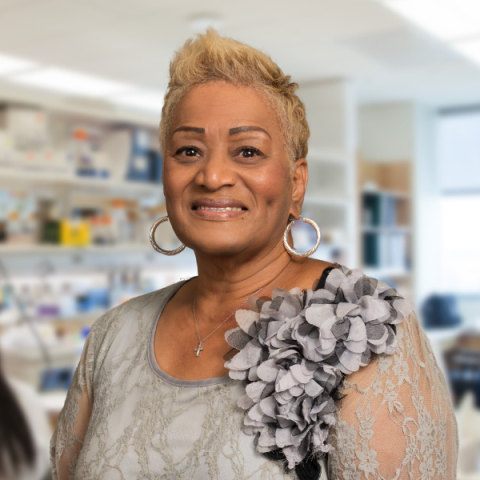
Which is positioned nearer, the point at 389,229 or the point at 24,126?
the point at 24,126

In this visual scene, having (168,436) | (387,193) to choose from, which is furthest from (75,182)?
(387,193)

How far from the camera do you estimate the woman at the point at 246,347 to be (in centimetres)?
80

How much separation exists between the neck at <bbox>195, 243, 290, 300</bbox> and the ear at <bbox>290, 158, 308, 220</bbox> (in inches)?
2.8

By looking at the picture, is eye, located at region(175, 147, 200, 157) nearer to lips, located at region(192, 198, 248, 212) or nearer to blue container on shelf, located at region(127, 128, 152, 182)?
lips, located at region(192, 198, 248, 212)

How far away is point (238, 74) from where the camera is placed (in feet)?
3.16

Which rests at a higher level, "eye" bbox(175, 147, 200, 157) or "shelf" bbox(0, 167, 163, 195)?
"shelf" bbox(0, 167, 163, 195)

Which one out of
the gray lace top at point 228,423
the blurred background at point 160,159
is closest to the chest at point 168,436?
the gray lace top at point 228,423

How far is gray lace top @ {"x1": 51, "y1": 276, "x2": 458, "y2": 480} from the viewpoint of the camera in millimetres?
788

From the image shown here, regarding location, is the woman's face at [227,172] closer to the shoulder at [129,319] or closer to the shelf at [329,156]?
the shoulder at [129,319]

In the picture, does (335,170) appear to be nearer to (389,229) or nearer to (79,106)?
(389,229)

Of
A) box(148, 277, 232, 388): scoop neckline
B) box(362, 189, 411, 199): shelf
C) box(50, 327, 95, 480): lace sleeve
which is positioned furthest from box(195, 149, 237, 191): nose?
box(362, 189, 411, 199): shelf

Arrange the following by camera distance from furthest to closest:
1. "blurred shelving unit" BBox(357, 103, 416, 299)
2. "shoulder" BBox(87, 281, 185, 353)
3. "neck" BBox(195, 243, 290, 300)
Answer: "blurred shelving unit" BBox(357, 103, 416, 299), "shoulder" BBox(87, 281, 185, 353), "neck" BBox(195, 243, 290, 300)

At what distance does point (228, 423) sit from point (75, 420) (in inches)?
15.9

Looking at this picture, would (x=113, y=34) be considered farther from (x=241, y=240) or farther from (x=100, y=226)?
(x=241, y=240)
